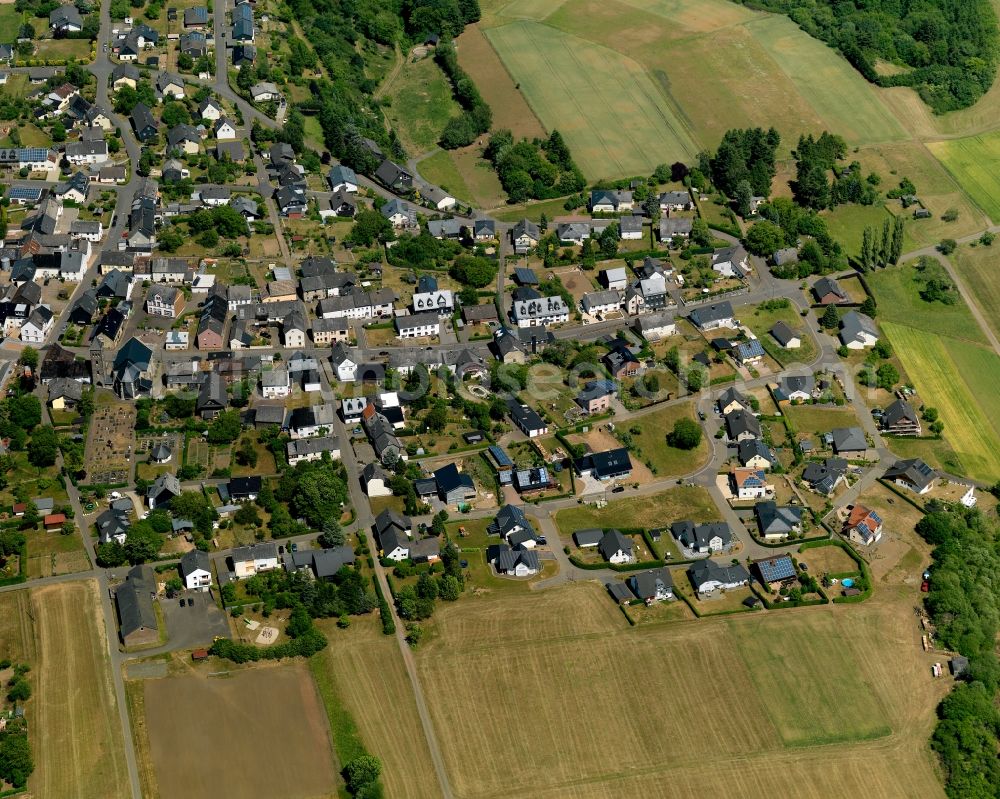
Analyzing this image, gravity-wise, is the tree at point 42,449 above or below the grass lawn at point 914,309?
below

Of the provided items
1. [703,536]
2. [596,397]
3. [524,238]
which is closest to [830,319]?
[596,397]

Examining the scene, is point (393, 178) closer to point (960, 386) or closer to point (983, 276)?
point (960, 386)

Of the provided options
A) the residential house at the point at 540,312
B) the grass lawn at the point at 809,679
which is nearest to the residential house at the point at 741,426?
the grass lawn at the point at 809,679

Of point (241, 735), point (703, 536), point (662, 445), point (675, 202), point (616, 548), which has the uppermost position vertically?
point (703, 536)

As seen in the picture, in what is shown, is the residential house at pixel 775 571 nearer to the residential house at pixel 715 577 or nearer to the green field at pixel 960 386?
the residential house at pixel 715 577

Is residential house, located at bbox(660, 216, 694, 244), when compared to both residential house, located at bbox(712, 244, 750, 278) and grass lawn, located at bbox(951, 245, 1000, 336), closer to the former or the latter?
residential house, located at bbox(712, 244, 750, 278)

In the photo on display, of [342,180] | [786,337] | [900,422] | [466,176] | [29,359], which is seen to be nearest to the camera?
[900,422]
